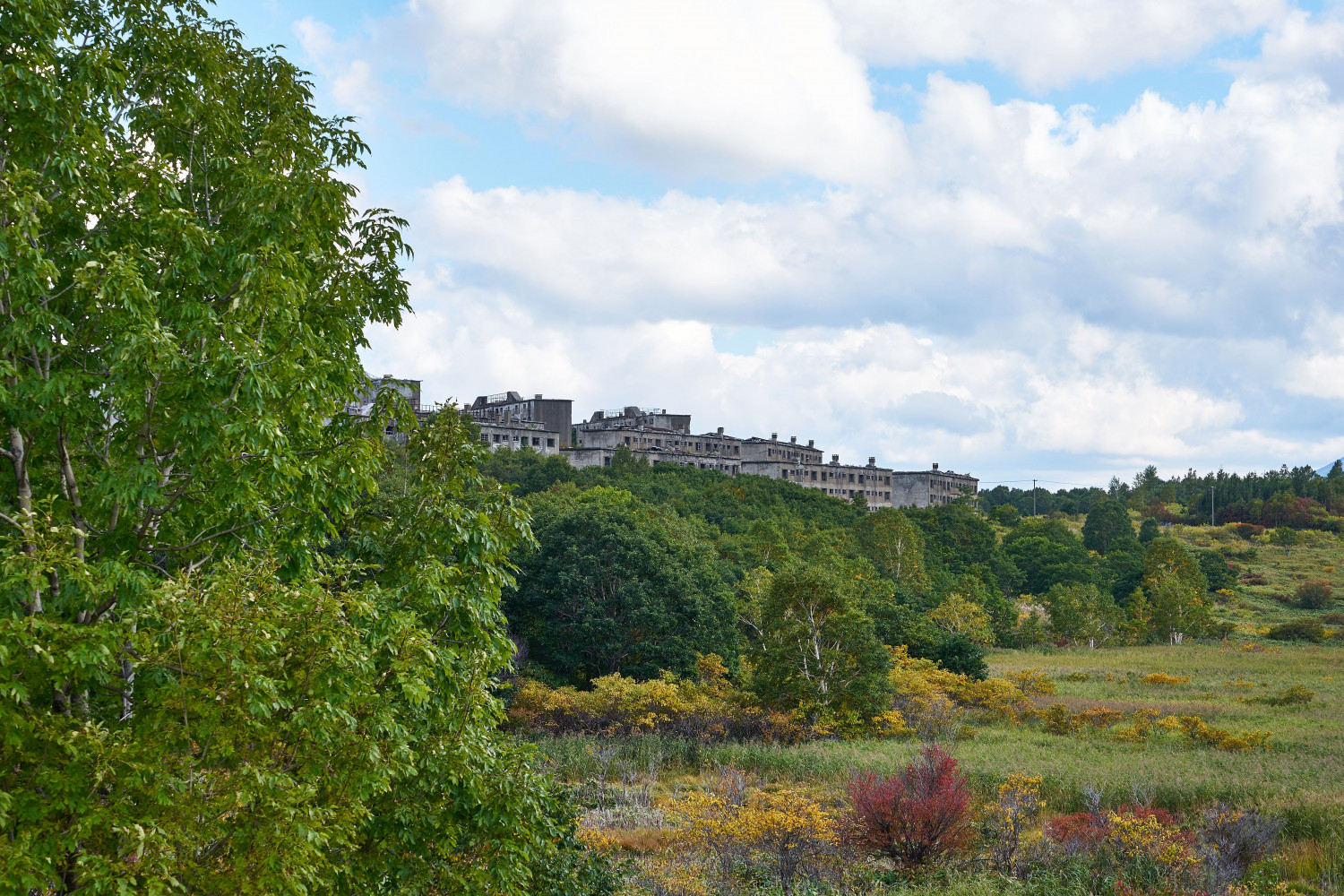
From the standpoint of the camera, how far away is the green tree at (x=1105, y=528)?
11825cm

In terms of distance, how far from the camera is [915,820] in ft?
62.2

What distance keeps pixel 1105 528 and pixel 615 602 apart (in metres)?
99.9

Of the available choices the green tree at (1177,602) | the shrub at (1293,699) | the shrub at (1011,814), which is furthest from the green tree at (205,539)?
the green tree at (1177,602)

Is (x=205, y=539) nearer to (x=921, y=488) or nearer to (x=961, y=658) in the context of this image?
(x=961, y=658)

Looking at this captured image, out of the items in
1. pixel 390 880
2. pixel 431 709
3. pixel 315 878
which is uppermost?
pixel 431 709

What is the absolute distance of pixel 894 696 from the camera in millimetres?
37812

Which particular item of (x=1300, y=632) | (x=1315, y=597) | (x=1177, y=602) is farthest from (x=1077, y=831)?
(x=1315, y=597)

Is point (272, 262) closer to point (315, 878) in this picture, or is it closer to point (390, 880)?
point (315, 878)

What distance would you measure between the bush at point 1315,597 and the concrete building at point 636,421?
77876 millimetres

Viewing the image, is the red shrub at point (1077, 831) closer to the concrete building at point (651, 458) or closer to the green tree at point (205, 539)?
the green tree at point (205, 539)

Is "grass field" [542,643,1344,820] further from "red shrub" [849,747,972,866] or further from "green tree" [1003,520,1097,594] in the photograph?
"green tree" [1003,520,1097,594]

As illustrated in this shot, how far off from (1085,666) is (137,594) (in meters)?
61.4

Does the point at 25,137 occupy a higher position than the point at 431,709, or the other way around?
the point at 25,137

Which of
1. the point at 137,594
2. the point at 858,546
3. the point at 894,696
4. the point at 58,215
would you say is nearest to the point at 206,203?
the point at 58,215
